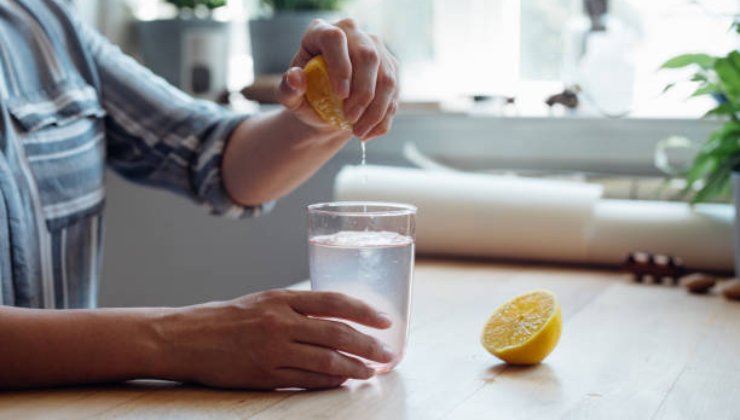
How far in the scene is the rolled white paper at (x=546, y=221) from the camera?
1.62m

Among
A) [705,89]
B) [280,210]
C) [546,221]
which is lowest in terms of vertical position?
[280,210]

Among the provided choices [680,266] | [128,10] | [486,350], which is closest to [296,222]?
[128,10]

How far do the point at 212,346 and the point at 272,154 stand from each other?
558 millimetres

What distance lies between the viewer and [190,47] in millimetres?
2348

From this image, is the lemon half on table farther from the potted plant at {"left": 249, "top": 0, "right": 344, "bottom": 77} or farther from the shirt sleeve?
the potted plant at {"left": 249, "top": 0, "right": 344, "bottom": 77}

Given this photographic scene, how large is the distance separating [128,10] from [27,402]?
5.69 feet

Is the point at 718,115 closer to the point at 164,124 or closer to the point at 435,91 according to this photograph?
the point at 164,124

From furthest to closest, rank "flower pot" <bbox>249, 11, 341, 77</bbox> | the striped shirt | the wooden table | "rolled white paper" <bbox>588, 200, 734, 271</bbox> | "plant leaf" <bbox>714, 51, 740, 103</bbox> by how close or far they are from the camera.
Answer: "flower pot" <bbox>249, 11, 341, 77</bbox>, "rolled white paper" <bbox>588, 200, 734, 271</bbox>, "plant leaf" <bbox>714, 51, 740, 103</bbox>, the striped shirt, the wooden table

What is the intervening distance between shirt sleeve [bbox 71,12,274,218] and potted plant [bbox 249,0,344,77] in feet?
2.66

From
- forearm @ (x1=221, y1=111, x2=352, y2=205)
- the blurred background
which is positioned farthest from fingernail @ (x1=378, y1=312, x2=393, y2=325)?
the blurred background

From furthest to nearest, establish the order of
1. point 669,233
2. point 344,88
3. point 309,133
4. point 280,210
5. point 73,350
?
point 280,210 < point 669,233 < point 309,133 < point 344,88 < point 73,350

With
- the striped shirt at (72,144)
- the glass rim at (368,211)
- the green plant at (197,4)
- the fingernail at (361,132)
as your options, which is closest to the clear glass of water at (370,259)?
the glass rim at (368,211)

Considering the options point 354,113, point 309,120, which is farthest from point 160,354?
point 309,120

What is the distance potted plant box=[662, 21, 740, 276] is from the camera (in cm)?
145
